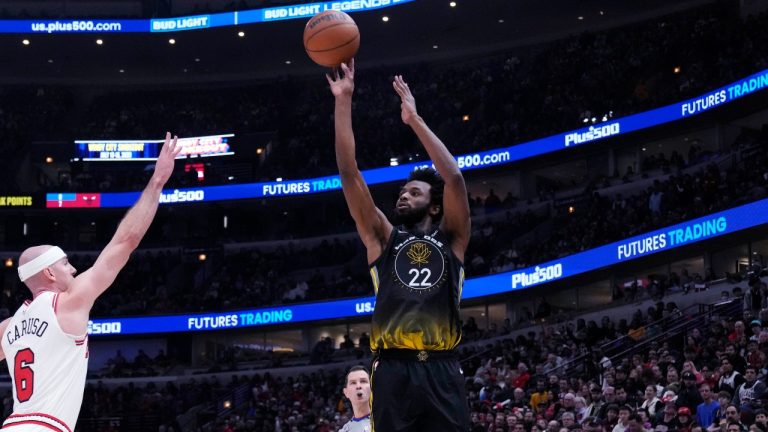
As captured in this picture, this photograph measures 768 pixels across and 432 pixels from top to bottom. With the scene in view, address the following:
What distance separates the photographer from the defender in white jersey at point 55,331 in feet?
19.3

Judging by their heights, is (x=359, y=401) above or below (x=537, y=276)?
below

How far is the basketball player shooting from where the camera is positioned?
5.55 meters

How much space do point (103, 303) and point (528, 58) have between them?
63.8 feet

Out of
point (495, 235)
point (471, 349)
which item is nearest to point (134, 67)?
point (495, 235)

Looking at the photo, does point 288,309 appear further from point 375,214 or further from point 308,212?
point 375,214

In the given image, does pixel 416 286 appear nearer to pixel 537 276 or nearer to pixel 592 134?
pixel 537 276

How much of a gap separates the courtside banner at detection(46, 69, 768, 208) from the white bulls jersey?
2528 centimetres

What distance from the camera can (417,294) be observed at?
577 centimetres

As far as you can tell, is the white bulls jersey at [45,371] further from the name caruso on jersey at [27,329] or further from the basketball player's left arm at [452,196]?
the basketball player's left arm at [452,196]

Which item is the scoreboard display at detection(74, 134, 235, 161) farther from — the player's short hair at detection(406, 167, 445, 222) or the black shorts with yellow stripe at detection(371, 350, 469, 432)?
the black shorts with yellow stripe at detection(371, 350, 469, 432)

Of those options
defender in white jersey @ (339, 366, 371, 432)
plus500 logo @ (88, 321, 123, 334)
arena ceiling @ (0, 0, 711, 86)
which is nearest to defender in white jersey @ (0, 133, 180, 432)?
defender in white jersey @ (339, 366, 371, 432)

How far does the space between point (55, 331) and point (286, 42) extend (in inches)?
1558

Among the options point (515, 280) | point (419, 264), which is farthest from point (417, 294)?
point (515, 280)

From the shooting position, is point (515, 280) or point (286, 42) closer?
point (515, 280)
